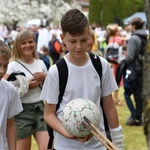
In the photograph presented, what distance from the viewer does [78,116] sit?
12.3 feet

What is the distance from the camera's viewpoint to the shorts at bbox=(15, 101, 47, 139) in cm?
615

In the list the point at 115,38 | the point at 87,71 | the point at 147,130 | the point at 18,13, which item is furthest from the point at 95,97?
the point at 18,13

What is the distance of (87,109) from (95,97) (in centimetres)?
45

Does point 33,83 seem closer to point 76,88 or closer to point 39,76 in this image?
point 39,76

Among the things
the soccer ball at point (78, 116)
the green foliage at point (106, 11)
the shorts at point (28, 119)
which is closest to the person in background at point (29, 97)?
the shorts at point (28, 119)

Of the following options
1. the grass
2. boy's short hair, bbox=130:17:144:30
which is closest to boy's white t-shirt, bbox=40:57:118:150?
the grass

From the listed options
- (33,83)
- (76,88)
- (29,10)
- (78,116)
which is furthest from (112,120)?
(29,10)

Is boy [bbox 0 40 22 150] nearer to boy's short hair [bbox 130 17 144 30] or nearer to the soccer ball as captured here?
the soccer ball

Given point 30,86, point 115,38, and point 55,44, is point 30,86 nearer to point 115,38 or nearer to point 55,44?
point 115,38

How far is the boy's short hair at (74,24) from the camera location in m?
4.04

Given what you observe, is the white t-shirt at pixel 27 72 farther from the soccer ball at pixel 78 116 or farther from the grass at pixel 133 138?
the grass at pixel 133 138

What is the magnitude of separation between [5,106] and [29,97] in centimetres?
203

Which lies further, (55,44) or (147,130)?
(55,44)

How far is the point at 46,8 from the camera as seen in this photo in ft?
195
